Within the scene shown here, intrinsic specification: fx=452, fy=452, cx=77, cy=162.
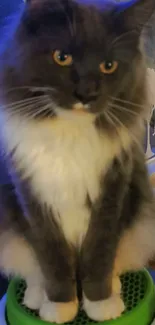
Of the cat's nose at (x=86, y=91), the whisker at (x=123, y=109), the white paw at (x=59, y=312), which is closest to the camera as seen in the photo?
the cat's nose at (x=86, y=91)

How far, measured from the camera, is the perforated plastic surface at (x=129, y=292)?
1.12m

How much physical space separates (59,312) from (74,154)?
38 centimetres

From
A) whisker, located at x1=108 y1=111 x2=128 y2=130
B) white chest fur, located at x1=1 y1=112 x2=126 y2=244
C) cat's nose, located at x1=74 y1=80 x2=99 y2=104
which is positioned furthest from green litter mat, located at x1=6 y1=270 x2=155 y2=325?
cat's nose, located at x1=74 y1=80 x2=99 y2=104

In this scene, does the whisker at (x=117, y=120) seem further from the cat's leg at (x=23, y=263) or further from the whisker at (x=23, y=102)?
the cat's leg at (x=23, y=263)

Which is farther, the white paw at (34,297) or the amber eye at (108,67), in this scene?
the white paw at (34,297)

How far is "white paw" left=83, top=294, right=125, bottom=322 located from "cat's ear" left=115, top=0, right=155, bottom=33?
2.10ft

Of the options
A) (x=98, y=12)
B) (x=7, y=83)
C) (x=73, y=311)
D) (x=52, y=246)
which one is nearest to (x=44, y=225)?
(x=52, y=246)

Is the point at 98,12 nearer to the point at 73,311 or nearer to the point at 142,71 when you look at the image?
the point at 142,71

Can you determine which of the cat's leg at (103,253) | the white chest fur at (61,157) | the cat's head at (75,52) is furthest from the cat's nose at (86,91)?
the cat's leg at (103,253)

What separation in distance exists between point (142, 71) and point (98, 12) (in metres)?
0.17

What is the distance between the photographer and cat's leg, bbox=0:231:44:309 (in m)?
1.16

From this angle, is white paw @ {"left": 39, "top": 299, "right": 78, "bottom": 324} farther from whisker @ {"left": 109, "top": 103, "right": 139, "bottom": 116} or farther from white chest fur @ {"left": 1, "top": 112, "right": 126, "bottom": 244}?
whisker @ {"left": 109, "top": 103, "right": 139, "bottom": 116}

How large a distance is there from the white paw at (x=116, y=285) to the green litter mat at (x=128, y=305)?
2cm

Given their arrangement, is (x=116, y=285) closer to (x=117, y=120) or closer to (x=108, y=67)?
(x=117, y=120)
